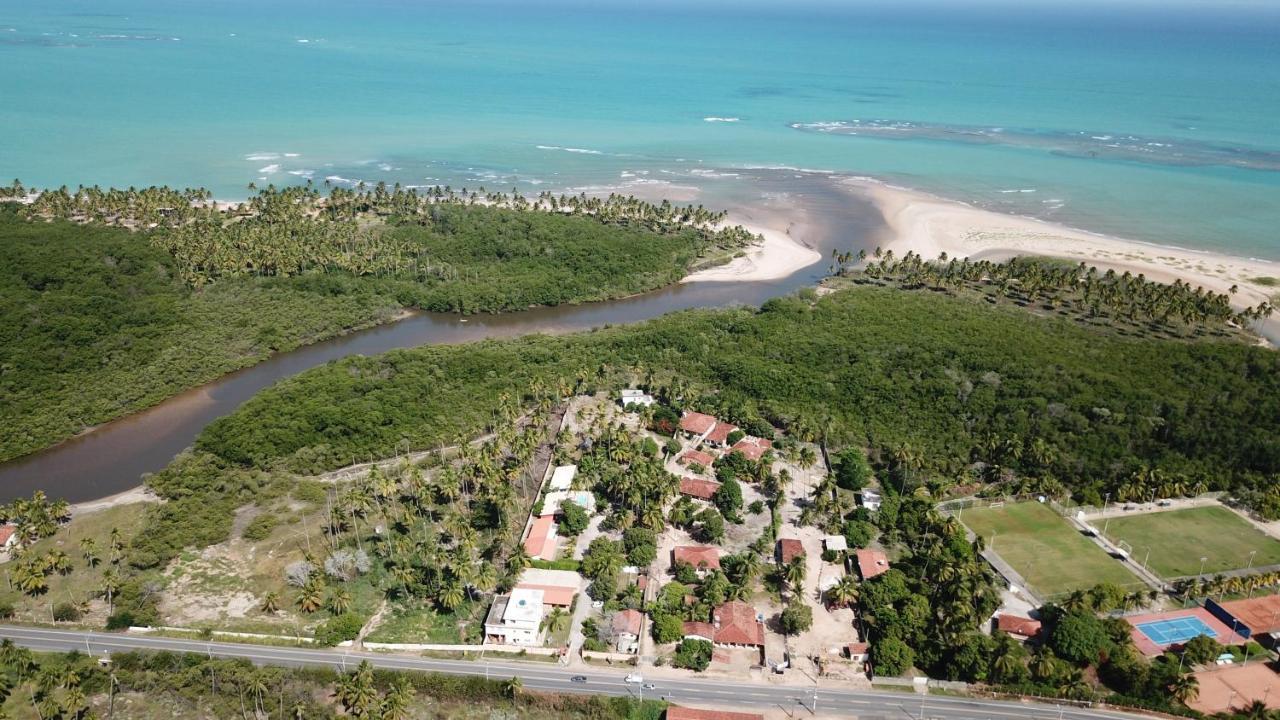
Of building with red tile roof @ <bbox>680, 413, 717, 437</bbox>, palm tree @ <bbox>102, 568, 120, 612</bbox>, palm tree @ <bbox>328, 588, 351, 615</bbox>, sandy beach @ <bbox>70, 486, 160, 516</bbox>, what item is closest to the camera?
palm tree @ <bbox>328, 588, 351, 615</bbox>

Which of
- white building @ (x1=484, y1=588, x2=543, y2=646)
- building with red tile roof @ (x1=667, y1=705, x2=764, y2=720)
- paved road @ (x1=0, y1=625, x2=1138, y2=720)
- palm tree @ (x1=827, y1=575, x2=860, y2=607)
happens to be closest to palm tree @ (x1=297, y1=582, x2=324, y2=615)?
paved road @ (x1=0, y1=625, x2=1138, y2=720)

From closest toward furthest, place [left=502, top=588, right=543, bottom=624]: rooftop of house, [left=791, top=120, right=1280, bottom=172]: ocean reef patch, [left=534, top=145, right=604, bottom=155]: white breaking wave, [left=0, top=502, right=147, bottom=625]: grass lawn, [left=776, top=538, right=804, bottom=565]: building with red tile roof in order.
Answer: [left=502, top=588, right=543, bottom=624]: rooftop of house
[left=0, top=502, right=147, bottom=625]: grass lawn
[left=776, top=538, right=804, bottom=565]: building with red tile roof
[left=791, top=120, right=1280, bottom=172]: ocean reef patch
[left=534, top=145, right=604, bottom=155]: white breaking wave

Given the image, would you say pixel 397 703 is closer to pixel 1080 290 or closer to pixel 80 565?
pixel 80 565

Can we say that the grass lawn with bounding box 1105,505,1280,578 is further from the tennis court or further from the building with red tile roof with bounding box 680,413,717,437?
the building with red tile roof with bounding box 680,413,717,437

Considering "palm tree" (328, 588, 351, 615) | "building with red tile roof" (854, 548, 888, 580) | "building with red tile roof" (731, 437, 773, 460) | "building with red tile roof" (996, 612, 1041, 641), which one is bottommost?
"palm tree" (328, 588, 351, 615)

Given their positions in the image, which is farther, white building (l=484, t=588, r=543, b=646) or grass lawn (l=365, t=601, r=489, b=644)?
grass lawn (l=365, t=601, r=489, b=644)

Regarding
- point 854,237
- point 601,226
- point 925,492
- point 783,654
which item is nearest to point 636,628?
point 783,654
